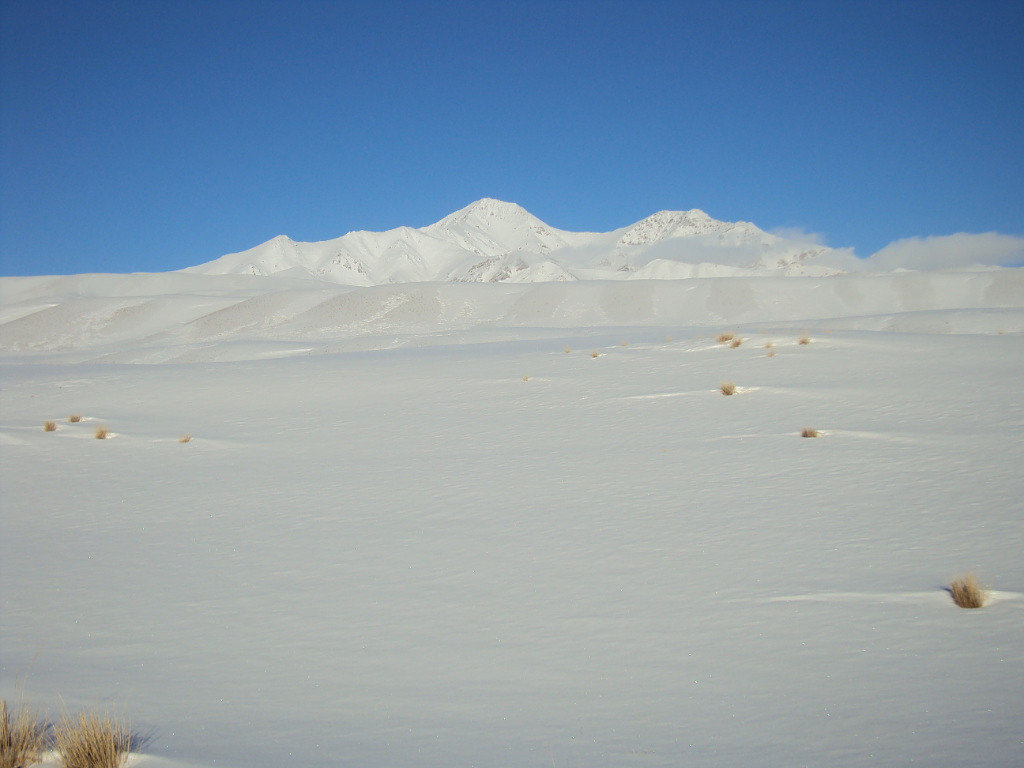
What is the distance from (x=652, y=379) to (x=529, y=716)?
879 centimetres

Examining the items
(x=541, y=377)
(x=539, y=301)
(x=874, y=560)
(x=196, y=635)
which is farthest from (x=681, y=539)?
(x=539, y=301)

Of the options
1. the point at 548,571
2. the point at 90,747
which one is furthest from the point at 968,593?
the point at 90,747

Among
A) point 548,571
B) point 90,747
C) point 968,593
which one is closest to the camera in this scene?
point 90,747

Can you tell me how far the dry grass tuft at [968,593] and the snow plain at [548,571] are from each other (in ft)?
0.27

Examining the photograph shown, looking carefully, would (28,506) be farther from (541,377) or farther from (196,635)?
(541,377)

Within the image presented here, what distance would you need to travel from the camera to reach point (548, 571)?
440 cm

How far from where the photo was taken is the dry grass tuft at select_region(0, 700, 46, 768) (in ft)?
8.10

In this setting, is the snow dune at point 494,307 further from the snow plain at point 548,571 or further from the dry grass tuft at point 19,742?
the dry grass tuft at point 19,742

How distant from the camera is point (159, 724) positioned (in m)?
2.88

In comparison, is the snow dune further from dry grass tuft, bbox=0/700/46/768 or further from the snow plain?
dry grass tuft, bbox=0/700/46/768

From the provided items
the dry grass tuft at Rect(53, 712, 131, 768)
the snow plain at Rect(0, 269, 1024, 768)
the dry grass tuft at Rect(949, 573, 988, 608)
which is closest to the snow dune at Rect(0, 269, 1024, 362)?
the snow plain at Rect(0, 269, 1024, 768)

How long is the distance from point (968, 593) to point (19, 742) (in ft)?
13.8

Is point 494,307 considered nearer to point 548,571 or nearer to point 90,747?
point 548,571

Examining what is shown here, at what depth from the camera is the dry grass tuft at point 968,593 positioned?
329 cm
